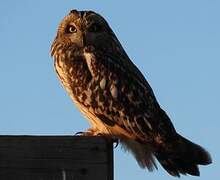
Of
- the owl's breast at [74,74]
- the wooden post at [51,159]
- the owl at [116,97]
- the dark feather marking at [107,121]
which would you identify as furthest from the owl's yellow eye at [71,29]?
the wooden post at [51,159]

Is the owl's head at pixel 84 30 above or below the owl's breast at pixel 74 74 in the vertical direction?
above

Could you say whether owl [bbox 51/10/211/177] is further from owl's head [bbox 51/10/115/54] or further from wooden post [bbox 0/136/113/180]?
wooden post [bbox 0/136/113/180]

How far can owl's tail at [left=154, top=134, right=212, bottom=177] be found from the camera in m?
4.55

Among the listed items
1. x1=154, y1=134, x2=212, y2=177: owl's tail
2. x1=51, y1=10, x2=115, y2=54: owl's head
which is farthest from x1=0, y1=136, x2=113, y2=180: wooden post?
x1=51, y1=10, x2=115, y2=54: owl's head

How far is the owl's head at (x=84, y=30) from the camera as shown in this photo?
6.38 meters

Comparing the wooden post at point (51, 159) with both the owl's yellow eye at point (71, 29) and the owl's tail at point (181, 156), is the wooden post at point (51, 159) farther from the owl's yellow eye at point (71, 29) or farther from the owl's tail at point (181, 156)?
the owl's yellow eye at point (71, 29)

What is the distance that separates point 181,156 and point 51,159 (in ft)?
9.26

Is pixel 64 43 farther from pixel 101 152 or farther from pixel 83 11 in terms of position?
pixel 101 152

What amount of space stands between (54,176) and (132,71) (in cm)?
376

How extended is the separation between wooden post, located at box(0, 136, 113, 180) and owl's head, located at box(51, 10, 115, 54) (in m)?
3.95

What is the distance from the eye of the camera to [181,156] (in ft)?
16.3

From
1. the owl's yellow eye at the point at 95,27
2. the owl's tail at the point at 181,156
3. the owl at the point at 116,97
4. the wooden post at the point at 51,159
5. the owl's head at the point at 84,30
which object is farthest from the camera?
the owl's yellow eye at the point at 95,27

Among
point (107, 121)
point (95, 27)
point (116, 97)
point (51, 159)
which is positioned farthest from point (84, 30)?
point (51, 159)

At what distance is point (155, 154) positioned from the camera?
5266 millimetres
